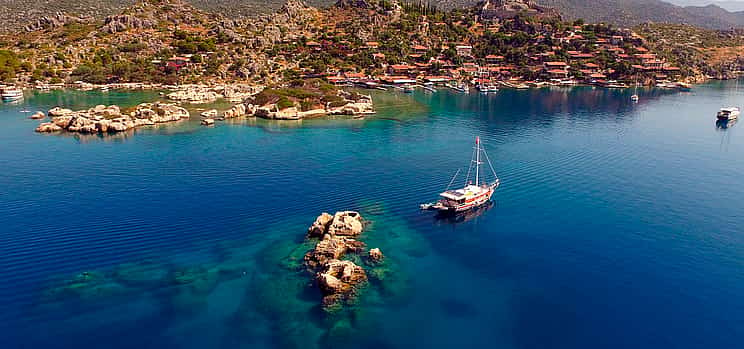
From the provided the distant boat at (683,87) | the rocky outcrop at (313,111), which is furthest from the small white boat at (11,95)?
the distant boat at (683,87)

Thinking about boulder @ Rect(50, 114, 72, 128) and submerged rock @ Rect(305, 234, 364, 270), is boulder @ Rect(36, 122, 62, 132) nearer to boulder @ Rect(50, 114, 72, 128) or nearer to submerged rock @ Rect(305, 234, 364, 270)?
boulder @ Rect(50, 114, 72, 128)

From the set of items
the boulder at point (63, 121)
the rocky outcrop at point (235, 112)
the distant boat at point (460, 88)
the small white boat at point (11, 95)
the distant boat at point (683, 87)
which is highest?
the distant boat at point (683, 87)

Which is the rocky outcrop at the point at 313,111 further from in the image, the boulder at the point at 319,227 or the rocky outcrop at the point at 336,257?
the boulder at the point at 319,227

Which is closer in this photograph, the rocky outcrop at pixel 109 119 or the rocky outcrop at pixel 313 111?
the rocky outcrop at pixel 109 119

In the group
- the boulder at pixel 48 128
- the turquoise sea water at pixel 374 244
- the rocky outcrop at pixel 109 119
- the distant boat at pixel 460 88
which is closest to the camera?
the turquoise sea water at pixel 374 244

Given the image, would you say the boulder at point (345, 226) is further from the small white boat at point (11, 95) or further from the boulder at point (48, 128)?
the small white boat at point (11, 95)

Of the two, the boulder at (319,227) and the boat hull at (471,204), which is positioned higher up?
the boat hull at (471,204)

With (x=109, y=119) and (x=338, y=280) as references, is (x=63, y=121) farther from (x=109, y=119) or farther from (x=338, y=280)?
(x=338, y=280)

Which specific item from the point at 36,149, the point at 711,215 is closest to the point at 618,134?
the point at 711,215

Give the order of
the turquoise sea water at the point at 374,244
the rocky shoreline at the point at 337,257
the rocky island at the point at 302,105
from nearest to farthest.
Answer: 1. the turquoise sea water at the point at 374,244
2. the rocky shoreline at the point at 337,257
3. the rocky island at the point at 302,105

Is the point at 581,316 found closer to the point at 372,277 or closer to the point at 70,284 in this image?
the point at 372,277
